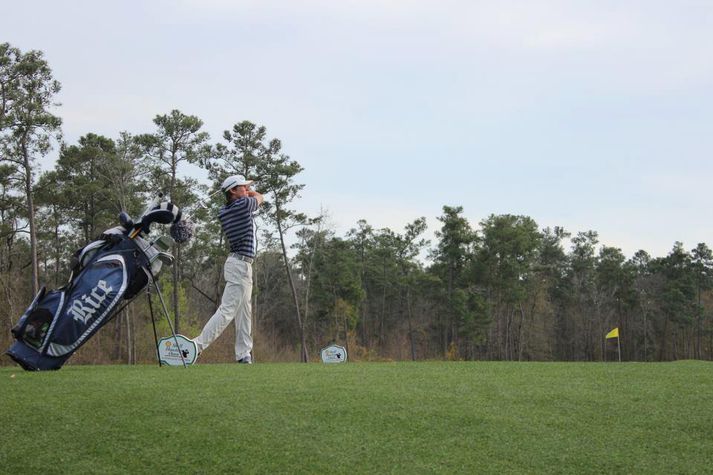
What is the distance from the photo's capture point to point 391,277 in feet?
228

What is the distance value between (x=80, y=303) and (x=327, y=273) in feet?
174

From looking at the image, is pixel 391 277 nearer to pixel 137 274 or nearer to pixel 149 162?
pixel 149 162

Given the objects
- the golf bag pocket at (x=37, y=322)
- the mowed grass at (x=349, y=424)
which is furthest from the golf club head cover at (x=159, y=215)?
the mowed grass at (x=349, y=424)

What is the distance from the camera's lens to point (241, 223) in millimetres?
8984

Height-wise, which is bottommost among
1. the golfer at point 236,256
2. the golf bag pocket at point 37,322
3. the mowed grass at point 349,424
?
the mowed grass at point 349,424

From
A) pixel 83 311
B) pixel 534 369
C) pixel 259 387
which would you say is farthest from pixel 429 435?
pixel 83 311

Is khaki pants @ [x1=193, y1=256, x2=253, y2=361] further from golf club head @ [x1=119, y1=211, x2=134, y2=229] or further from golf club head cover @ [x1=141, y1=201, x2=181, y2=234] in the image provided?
golf club head @ [x1=119, y1=211, x2=134, y2=229]

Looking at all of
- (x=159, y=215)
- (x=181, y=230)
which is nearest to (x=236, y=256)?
(x=181, y=230)

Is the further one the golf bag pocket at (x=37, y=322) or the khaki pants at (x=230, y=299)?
the khaki pants at (x=230, y=299)

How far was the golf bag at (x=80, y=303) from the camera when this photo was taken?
279 inches

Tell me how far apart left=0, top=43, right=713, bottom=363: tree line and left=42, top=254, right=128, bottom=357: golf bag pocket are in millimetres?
26120

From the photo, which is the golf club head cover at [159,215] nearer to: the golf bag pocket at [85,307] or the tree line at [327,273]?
the golf bag pocket at [85,307]

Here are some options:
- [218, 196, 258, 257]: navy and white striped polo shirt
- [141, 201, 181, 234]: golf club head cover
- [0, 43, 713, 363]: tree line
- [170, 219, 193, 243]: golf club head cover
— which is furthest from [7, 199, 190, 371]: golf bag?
[0, 43, 713, 363]: tree line

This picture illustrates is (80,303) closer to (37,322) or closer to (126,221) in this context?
(37,322)
